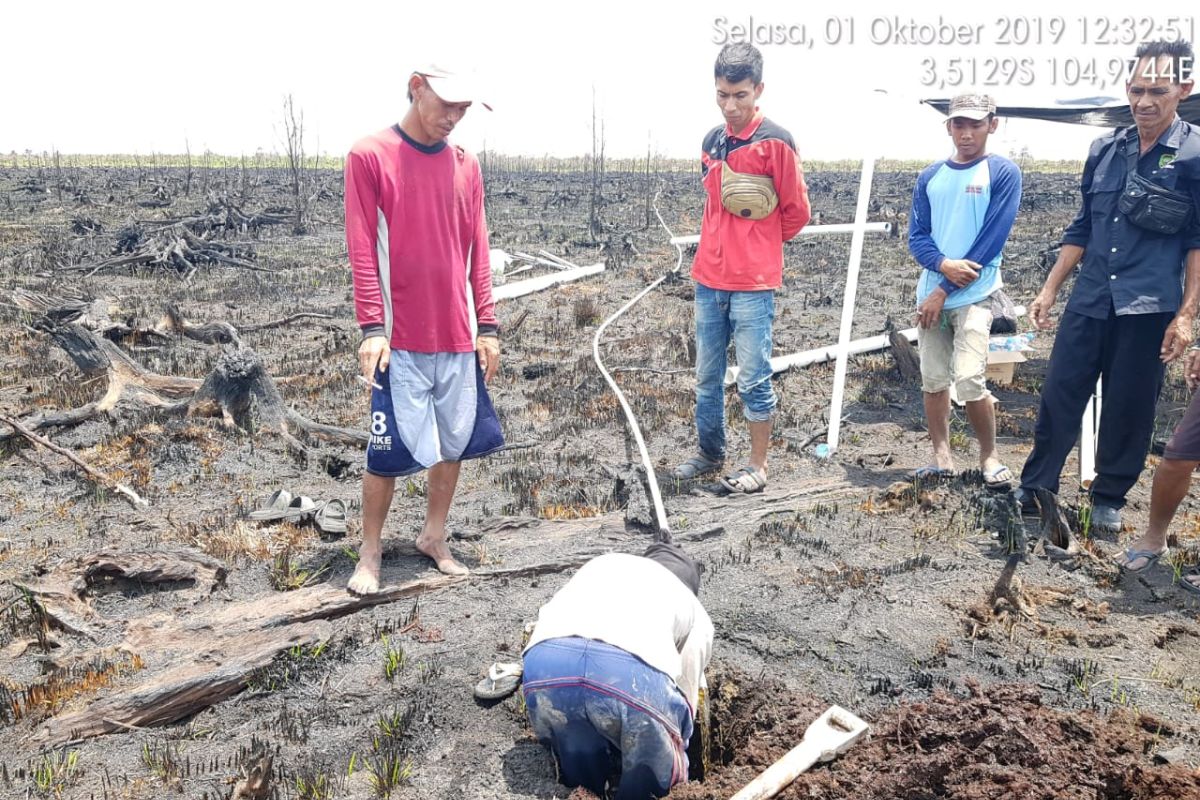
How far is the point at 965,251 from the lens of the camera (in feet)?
15.8

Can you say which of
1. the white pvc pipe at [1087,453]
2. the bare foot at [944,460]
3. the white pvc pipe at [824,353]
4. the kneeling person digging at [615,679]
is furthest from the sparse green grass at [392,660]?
the white pvc pipe at [824,353]

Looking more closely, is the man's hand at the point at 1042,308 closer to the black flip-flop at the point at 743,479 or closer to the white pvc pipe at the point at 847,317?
the white pvc pipe at the point at 847,317

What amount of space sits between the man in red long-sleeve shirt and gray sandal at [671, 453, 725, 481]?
1.84 meters

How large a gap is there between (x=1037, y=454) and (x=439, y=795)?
Result: 12.3ft

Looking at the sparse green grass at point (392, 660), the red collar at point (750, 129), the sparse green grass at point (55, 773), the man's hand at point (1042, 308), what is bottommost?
the sparse green grass at point (55, 773)

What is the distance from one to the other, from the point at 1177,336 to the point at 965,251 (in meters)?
1.18

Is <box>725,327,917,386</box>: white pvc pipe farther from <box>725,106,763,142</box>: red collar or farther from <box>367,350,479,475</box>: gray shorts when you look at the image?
<box>367,350,479,475</box>: gray shorts

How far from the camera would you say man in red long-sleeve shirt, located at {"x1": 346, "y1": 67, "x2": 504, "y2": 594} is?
338cm

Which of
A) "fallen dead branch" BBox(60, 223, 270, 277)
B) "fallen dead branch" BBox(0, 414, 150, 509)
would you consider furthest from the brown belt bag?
"fallen dead branch" BBox(60, 223, 270, 277)

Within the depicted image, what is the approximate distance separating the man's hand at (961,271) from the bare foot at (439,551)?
10.2 ft

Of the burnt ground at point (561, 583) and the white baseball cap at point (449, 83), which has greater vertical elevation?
the white baseball cap at point (449, 83)

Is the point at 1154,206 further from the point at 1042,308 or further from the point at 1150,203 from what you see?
the point at 1042,308

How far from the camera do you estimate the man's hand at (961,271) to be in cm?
473

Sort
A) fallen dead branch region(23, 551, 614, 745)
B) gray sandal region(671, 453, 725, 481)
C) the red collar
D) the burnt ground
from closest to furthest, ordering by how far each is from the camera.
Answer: the burnt ground < fallen dead branch region(23, 551, 614, 745) < the red collar < gray sandal region(671, 453, 725, 481)
